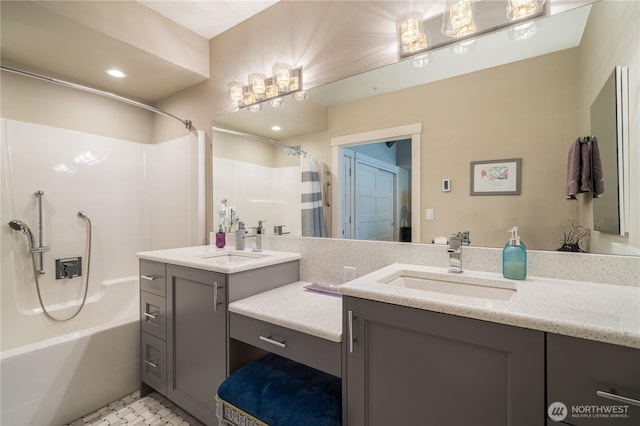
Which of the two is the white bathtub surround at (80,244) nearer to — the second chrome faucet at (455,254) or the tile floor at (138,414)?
the tile floor at (138,414)

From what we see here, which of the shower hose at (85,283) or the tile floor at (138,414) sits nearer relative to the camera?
the tile floor at (138,414)

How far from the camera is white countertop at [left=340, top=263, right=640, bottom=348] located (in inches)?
25.2

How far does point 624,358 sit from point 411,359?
475 mm

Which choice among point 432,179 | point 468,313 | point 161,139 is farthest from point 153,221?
point 468,313

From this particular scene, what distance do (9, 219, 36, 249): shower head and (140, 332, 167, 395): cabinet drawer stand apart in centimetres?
114

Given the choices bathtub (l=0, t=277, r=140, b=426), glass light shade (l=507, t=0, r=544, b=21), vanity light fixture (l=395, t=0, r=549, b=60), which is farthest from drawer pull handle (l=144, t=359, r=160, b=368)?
glass light shade (l=507, t=0, r=544, b=21)

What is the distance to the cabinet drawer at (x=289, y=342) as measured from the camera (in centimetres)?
101

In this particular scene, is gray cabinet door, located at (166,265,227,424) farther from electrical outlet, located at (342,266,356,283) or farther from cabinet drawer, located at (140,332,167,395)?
electrical outlet, located at (342,266,356,283)

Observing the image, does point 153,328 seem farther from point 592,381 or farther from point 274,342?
point 592,381

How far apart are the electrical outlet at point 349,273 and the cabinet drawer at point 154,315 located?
42.6 inches

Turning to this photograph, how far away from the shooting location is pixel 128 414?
169 centimetres

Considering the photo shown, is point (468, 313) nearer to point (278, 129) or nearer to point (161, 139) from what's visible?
point (278, 129)

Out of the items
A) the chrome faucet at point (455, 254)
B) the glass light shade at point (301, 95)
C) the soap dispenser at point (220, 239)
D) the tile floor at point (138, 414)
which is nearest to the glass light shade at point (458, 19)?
the glass light shade at point (301, 95)

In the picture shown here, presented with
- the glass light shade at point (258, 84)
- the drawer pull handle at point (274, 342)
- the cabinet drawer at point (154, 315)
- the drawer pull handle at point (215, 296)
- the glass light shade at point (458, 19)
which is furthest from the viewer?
the glass light shade at point (258, 84)
